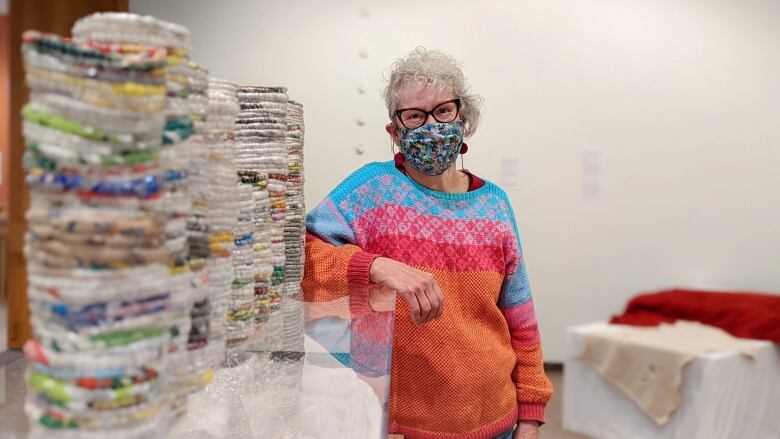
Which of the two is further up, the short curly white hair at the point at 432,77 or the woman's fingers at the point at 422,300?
the short curly white hair at the point at 432,77

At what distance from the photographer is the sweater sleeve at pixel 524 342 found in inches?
47.0

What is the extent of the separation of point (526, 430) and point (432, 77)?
63 centimetres

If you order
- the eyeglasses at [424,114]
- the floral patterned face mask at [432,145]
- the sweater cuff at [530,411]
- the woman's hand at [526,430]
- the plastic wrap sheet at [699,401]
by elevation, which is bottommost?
the plastic wrap sheet at [699,401]

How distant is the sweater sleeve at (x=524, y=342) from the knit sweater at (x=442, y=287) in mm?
45

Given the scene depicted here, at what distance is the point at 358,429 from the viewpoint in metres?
0.75

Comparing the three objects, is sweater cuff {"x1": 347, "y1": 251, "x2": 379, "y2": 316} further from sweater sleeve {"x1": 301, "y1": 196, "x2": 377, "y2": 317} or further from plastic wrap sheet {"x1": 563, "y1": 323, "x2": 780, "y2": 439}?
plastic wrap sheet {"x1": 563, "y1": 323, "x2": 780, "y2": 439}

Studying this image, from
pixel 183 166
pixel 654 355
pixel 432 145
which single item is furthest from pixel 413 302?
pixel 654 355

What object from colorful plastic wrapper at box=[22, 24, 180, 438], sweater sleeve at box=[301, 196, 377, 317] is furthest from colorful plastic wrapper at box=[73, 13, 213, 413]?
sweater sleeve at box=[301, 196, 377, 317]

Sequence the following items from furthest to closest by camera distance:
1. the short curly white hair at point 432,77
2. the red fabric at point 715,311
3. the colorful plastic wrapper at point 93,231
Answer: the red fabric at point 715,311, the short curly white hair at point 432,77, the colorful plastic wrapper at point 93,231

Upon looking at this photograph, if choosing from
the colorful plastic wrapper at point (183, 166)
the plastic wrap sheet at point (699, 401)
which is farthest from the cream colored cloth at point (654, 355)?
the colorful plastic wrapper at point (183, 166)

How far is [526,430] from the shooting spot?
1.22 metres

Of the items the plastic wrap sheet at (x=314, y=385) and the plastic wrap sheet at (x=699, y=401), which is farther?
the plastic wrap sheet at (x=699, y=401)

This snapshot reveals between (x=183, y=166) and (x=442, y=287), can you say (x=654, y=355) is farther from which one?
(x=183, y=166)

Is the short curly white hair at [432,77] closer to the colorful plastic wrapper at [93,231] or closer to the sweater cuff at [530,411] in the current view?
the sweater cuff at [530,411]
